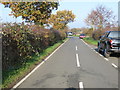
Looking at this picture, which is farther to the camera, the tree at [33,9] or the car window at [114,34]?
the tree at [33,9]

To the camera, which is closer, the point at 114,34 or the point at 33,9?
the point at 114,34

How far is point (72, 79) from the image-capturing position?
675 cm

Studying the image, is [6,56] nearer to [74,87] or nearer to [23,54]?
[23,54]

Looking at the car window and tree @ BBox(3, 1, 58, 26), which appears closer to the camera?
the car window

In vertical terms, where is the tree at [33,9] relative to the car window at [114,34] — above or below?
above

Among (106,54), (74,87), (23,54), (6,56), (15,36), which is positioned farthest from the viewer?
(106,54)

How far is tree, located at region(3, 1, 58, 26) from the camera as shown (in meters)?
20.2

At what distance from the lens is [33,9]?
20250 mm

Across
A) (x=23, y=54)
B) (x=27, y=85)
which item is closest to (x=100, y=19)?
(x=23, y=54)

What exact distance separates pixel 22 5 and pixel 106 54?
39.4 feet

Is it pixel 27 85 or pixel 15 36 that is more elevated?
pixel 15 36

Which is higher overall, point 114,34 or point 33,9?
point 33,9

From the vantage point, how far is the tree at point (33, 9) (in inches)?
796

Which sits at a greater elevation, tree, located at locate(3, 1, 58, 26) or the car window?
tree, located at locate(3, 1, 58, 26)
